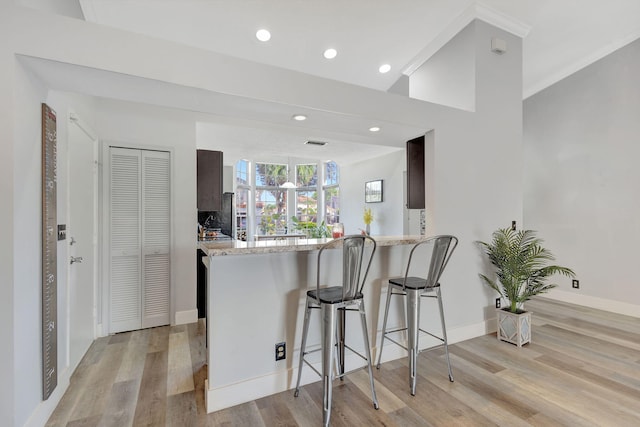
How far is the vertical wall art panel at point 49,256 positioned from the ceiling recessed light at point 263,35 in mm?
2015

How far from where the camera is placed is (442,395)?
2.22 metres

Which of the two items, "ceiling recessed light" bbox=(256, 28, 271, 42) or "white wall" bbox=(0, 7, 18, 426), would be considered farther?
"ceiling recessed light" bbox=(256, 28, 271, 42)

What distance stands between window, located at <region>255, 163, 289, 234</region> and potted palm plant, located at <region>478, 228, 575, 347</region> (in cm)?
685

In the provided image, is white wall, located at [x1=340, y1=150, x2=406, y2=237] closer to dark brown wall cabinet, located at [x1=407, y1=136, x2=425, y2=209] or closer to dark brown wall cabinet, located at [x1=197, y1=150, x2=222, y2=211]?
dark brown wall cabinet, located at [x1=407, y1=136, x2=425, y2=209]

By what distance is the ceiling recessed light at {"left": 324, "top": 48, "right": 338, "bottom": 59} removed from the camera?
3586mm

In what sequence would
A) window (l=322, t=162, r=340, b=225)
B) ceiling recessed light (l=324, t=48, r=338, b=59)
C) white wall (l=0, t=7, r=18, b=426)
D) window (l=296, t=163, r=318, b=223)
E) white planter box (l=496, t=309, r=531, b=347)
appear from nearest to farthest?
1. white wall (l=0, t=7, r=18, b=426)
2. white planter box (l=496, t=309, r=531, b=347)
3. ceiling recessed light (l=324, t=48, r=338, b=59)
4. window (l=322, t=162, r=340, b=225)
5. window (l=296, t=163, r=318, b=223)

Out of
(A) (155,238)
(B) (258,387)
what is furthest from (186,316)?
(B) (258,387)

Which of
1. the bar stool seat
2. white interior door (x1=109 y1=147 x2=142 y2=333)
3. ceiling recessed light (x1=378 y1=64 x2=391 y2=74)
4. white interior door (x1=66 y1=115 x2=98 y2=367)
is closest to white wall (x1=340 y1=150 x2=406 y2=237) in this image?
ceiling recessed light (x1=378 y1=64 x2=391 y2=74)

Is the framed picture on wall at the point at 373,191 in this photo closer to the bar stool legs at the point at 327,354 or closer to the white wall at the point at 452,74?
the white wall at the point at 452,74

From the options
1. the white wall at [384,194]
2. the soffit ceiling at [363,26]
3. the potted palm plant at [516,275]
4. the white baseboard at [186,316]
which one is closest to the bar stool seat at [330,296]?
the potted palm plant at [516,275]

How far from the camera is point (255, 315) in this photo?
7.30 feet

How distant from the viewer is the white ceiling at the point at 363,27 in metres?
2.85

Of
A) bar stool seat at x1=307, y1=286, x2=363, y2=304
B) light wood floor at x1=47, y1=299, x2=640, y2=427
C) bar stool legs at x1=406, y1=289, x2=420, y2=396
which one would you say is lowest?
light wood floor at x1=47, y1=299, x2=640, y2=427

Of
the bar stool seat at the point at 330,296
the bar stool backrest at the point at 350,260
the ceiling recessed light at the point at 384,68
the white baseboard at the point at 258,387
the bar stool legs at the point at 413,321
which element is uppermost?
the ceiling recessed light at the point at 384,68
